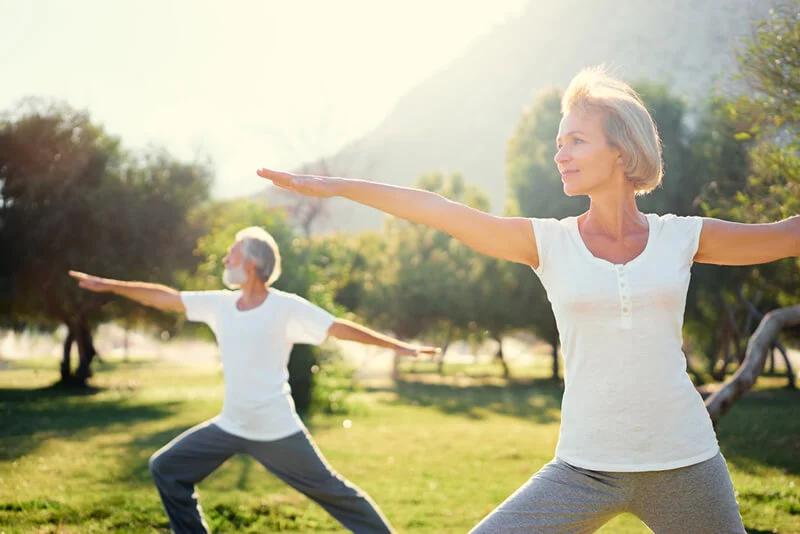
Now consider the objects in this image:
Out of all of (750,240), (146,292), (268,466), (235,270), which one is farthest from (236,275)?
(750,240)

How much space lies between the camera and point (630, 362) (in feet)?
9.93

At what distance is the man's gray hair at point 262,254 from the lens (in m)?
6.37

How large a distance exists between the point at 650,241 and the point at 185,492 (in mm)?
4249

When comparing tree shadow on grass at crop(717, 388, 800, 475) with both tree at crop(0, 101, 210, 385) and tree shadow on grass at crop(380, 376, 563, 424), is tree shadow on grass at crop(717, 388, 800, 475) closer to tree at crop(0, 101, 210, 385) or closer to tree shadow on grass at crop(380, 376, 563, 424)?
tree shadow on grass at crop(380, 376, 563, 424)

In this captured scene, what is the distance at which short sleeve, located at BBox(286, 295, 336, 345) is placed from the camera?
20.7 ft

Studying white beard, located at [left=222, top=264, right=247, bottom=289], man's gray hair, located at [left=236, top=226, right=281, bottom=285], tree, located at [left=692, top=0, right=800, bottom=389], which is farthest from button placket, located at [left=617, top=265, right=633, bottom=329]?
tree, located at [left=692, top=0, right=800, bottom=389]

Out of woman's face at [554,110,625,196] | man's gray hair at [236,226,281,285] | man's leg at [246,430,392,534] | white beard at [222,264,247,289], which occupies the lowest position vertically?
man's leg at [246,430,392,534]

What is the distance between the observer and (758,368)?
8656mm

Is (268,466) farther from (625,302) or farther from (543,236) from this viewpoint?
(625,302)

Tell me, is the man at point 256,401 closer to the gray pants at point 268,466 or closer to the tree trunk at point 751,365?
the gray pants at point 268,466

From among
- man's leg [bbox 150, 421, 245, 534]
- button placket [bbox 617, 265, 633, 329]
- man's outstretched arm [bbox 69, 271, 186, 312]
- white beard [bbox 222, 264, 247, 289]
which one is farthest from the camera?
man's outstretched arm [bbox 69, 271, 186, 312]

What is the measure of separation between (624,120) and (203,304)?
4.24m

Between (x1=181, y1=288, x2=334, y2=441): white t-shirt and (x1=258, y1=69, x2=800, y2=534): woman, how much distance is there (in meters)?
3.12

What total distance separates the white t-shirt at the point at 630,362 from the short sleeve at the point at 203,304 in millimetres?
3920
